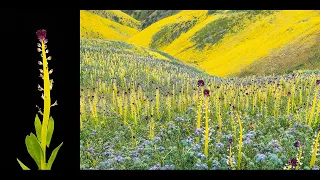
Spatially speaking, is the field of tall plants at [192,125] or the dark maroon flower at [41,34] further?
the field of tall plants at [192,125]

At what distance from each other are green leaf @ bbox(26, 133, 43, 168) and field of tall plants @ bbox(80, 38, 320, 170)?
689 mm

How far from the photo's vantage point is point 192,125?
20.0ft

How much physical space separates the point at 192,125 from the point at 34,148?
2.73 m

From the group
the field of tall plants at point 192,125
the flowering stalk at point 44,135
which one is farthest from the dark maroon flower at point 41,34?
the field of tall plants at point 192,125

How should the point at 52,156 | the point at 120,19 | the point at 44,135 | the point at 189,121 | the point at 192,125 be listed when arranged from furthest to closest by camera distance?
the point at 120,19 < the point at 189,121 < the point at 192,125 < the point at 52,156 < the point at 44,135

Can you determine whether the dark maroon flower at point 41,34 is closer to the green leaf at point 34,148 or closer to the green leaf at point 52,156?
the green leaf at point 34,148

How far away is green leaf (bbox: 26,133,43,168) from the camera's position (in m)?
4.26

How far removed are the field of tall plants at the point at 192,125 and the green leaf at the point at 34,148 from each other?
689 mm

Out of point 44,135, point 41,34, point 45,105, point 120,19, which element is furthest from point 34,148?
point 120,19

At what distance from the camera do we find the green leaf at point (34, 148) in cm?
426

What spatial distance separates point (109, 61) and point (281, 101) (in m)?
5.08

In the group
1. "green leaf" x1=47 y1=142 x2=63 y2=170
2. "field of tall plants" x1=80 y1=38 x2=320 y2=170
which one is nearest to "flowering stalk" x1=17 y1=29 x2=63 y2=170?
"green leaf" x1=47 y1=142 x2=63 y2=170

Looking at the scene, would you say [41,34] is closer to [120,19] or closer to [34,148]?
[34,148]

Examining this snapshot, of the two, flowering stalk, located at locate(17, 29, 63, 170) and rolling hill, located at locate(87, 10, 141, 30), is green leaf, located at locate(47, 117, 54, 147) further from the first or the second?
rolling hill, located at locate(87, 10, 141, 30)
